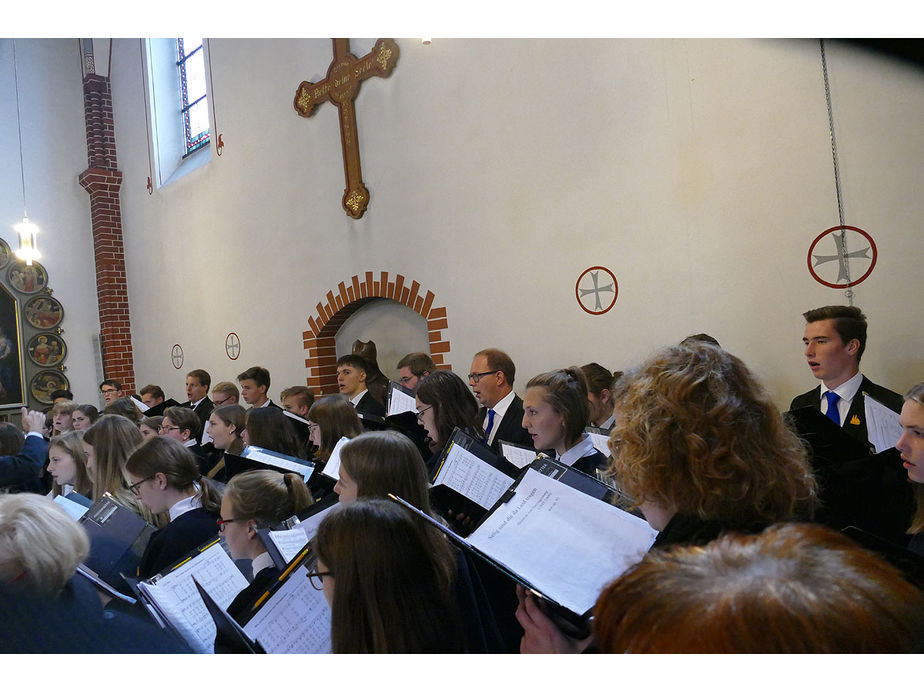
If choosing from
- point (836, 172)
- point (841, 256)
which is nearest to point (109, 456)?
point (841, 256)

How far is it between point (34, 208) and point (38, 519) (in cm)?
1089

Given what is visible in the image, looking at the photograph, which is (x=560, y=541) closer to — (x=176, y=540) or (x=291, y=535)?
(x=291, y=535)

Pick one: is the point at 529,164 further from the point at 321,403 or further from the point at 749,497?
the point at 749,497

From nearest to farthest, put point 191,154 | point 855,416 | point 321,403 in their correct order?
point 855,416 → point 321,403 → point 191,154

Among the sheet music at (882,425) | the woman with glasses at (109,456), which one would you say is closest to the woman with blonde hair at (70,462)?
the woman with glasses at (109,456)

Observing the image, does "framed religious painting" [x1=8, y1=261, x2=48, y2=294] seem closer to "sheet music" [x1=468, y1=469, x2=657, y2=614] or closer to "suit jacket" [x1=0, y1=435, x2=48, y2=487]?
"suit jacket" [x1=0, y1=435, x2=48, y2=487]

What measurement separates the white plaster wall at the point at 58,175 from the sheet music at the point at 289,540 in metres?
10.1

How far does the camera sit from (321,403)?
158 inches

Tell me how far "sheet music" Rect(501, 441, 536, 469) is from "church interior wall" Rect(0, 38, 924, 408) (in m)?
2.48

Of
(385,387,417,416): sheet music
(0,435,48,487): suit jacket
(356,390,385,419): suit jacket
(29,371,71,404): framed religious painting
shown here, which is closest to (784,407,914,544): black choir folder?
(385,387,417,416): sheet music

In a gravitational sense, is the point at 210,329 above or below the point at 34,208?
below

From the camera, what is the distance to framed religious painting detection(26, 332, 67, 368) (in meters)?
10.9

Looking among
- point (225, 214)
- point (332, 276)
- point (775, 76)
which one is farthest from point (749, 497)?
point (225, 214)

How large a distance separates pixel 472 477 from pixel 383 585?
36.2 inches
